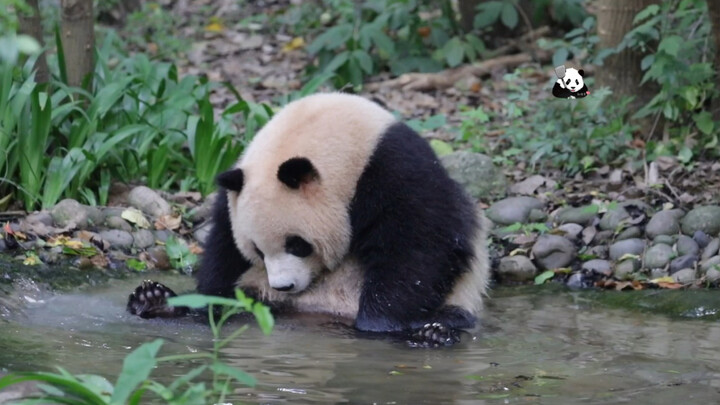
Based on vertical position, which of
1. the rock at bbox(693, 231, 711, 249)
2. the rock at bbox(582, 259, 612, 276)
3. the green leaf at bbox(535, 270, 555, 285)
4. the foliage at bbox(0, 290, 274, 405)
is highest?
the foliage at bbox(0, 290, 274, 405)

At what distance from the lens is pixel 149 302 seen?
5.12 meters

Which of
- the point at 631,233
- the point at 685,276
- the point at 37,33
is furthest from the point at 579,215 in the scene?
the point at 37,33

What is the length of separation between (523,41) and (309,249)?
19.9 ft

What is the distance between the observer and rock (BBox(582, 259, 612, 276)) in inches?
246

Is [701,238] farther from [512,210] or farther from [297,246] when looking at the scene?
[297,246]

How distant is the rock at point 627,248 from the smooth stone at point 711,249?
377 millimetres

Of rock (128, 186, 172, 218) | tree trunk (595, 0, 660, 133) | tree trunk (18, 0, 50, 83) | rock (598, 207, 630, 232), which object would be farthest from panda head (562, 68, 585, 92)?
tree trunk (18, 0, 50, 83)

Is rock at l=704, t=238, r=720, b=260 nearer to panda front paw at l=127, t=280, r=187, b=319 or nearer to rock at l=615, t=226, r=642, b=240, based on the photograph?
rock at l=615, t=226, r=642, b=240

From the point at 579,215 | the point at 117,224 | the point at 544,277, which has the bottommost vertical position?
the point at 544,277

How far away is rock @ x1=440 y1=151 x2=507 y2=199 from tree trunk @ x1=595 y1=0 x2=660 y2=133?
1194 mm

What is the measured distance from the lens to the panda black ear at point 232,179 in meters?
4.87

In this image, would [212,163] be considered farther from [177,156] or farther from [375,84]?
[375,84]

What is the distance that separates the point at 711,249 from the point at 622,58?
2137 millimetres

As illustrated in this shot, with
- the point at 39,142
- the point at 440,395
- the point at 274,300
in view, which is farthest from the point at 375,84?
the point at 440,395
